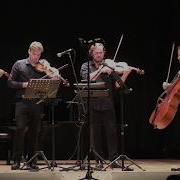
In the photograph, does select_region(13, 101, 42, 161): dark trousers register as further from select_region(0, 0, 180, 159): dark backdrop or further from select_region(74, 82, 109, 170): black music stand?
select_region(0, 0, 180, 159): dark backdrop

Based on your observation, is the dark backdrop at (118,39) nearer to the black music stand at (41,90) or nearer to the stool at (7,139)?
the stool at (7,139)

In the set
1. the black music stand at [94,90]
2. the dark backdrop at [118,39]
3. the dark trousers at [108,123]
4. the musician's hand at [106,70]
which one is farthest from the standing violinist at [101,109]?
the dark backdrop at [118,39]

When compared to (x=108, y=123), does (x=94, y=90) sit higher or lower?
higher

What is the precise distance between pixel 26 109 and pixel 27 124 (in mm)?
252

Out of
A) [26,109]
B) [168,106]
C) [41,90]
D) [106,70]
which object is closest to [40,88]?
[41,90]

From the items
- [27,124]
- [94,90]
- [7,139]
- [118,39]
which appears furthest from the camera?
[118,39]

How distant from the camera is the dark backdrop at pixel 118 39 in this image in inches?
376

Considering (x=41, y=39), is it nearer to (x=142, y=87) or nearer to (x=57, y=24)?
(x=57, y=24)

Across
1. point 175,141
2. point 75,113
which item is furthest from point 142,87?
point 75,113

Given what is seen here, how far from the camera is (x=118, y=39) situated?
973 centimetres

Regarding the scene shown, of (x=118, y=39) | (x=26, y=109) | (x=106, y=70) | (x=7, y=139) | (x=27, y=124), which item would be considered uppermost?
(x=118, y=39)

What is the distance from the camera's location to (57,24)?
9672 millimetres

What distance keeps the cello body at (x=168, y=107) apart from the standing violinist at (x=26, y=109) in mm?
1669

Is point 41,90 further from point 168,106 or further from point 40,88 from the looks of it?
point 168,106
